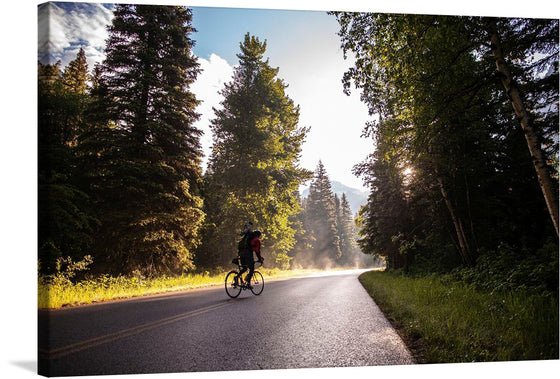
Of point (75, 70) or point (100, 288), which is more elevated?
point (75, 70)

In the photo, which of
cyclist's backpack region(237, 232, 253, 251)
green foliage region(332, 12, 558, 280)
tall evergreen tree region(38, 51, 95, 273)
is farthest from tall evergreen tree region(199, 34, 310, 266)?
green foliage region(332, 12, 558, 280)

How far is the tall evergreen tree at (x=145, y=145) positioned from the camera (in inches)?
319

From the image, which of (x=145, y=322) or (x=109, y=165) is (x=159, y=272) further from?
(x=145, y=322)

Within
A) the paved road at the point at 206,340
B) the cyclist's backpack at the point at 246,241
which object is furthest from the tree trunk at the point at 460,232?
the cyclist's backpack at the point at 246,241

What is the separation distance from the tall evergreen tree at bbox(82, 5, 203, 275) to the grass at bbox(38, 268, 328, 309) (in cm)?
51

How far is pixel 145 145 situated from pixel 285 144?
19.4ft

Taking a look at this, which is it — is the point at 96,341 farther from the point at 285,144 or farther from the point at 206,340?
the point at 285,144

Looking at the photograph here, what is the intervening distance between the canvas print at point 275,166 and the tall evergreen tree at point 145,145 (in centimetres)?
6

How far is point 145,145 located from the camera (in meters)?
9.19

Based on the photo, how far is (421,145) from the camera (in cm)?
690

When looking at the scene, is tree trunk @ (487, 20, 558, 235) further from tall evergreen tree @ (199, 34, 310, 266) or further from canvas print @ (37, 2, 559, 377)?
tall evergreen tree @ (199, 34, 310, 266)

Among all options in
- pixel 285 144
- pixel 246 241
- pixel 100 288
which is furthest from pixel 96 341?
pixel 285 144

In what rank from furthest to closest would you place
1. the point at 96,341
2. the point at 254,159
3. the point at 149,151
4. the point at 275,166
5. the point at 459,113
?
1. the point at 275,166
2. the point at 254,159
3. the point at 149,151
4. the point at 459,113
5. the point at 96,341

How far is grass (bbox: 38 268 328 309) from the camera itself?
5.01 metres
